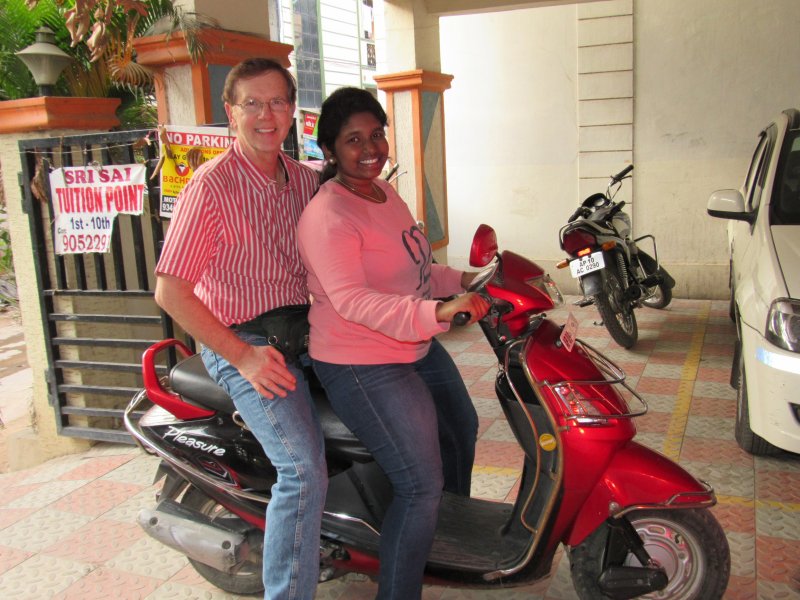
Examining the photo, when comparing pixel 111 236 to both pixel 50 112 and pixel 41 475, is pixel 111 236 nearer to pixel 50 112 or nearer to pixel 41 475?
pixel 50 112

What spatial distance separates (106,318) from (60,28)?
2.36 metres

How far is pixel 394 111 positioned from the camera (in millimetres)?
7352

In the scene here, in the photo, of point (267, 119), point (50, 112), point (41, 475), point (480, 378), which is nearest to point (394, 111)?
point (480, 378)

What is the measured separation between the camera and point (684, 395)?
16.4ft

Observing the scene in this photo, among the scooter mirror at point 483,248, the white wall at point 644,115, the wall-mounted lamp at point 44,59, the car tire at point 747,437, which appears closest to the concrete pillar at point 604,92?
the white wall at point 644,115

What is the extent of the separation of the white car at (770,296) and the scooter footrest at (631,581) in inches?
53.9

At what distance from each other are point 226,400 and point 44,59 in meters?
3.34

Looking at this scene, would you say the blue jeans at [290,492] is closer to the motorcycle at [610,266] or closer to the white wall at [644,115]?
the motorcycle at [610,266]

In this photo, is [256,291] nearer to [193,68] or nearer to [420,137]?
[193,68]

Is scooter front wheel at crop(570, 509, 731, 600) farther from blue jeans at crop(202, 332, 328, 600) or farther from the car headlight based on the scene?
the car headlight

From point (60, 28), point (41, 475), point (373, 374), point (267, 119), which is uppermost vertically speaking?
point (60, 28)

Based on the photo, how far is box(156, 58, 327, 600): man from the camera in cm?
225

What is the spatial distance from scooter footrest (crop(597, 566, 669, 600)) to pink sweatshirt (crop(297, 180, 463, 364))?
0.92 m

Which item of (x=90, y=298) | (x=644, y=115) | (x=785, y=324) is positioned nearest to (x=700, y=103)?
(x=644, y=115)
